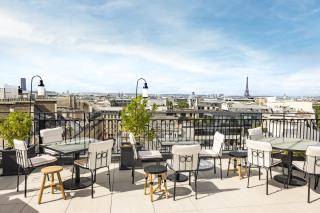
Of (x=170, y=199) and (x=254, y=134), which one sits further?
(x=254, y=134)

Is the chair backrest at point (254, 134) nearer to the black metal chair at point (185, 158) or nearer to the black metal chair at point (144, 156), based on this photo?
the black metal chair at point (185, 158)

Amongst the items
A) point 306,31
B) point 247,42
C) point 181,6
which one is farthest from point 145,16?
point 306,31

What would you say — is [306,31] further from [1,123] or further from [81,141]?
[1,123]

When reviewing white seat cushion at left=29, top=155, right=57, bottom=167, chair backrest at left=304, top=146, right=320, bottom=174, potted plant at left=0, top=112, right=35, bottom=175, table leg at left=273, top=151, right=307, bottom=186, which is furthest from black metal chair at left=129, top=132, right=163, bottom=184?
chair backrest at left=304, top=146, right=320, bottom=174

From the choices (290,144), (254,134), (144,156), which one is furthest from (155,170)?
(290,144)

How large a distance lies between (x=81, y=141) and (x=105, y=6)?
18.0 feet

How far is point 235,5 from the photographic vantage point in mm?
9656

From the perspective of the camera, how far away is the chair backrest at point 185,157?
13.4 ft

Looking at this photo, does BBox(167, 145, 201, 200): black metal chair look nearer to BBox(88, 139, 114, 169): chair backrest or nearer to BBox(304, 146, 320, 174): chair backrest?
BBox(88, 139, 114, 169): chair backrest

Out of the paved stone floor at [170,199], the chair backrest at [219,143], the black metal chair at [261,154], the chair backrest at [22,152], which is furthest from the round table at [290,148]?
the chair backrest at [22,152]

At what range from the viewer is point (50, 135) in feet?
18.4

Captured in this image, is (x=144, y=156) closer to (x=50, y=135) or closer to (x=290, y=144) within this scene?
(x=50, y=135)

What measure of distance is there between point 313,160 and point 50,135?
223 inches

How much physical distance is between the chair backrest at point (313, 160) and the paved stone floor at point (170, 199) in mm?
571
